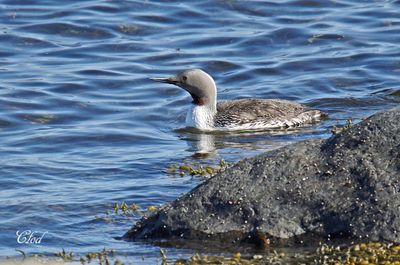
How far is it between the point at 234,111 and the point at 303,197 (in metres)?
6.66

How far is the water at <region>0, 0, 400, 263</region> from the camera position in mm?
10094

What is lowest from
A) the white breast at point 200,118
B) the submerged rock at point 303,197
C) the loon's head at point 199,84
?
the white breast at point 200,118

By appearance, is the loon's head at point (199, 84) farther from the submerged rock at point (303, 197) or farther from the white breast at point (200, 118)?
the submerged rock at point (303, 197)

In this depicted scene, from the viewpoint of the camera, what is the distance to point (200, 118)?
14.3 metres

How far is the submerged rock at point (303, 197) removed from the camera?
24.7 ft

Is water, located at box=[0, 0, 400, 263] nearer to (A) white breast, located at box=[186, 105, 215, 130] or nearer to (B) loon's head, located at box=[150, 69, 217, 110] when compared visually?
(A) white breast, located at box=[186, 105, 215, 130]

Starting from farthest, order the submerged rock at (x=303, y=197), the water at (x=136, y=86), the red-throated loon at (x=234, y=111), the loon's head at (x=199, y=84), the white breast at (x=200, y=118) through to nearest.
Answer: the loon's head at (x=199, y=84), the white breast at (x=200, y=118), the red-throated loon at (x=234, y=111), the water at (x=136, y=86), the submerged rock at (x=303, y=197)

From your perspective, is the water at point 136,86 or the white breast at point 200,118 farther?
the white breast at point 200,118

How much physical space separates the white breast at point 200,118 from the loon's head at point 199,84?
0.36 feet

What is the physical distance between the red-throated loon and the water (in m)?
0.25

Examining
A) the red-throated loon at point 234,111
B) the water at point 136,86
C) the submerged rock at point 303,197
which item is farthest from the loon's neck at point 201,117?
the submerged rock at point 303,197

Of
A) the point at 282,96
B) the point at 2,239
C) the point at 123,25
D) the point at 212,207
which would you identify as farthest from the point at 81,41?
the point at 212,207

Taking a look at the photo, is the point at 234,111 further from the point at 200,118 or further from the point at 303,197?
the point at 303,197

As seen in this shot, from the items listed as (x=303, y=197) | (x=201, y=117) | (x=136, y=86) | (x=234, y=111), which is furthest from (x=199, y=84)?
(x=303, y=197)
